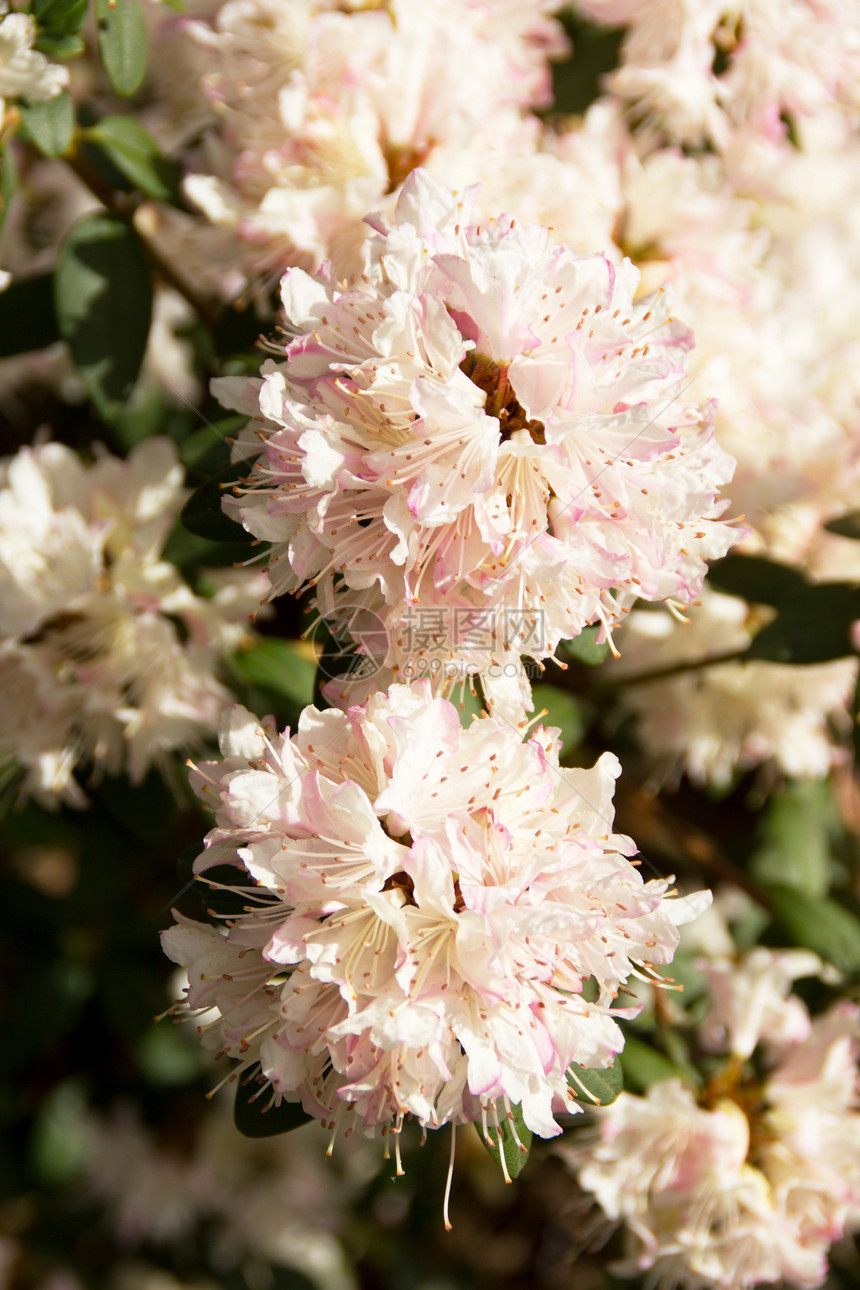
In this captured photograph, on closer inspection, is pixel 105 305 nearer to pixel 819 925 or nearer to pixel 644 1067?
pixel 644 1067

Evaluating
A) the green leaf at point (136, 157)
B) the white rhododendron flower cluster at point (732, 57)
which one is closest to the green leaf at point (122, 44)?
the green leaf at point (136, 157)

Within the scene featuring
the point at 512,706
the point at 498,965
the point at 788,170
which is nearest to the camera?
the point at 498,965

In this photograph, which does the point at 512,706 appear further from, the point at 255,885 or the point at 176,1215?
the point at 176,1215

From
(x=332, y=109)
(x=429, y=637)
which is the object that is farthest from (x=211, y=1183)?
(x=332, y=109)

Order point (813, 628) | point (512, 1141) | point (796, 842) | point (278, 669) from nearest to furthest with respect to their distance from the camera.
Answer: point (512, 1141) < point (813, 628) < point (278, 669) < point (796, 842)

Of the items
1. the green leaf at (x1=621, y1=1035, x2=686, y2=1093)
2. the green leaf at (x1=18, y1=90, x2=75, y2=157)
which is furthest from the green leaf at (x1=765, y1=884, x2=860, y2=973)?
the green leaf at (x1=18, y1=90, x2=75, y2=157)

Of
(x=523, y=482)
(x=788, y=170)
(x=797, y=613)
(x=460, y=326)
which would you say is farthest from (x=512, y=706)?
(x=788, y=170)

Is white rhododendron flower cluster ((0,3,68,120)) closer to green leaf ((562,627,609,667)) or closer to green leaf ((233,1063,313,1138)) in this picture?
green leaf ((562,627,609,667))
